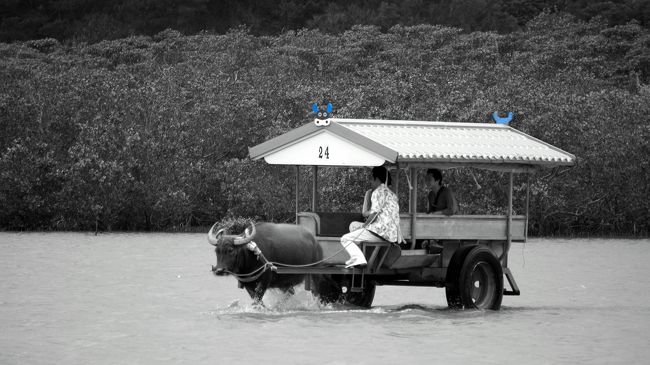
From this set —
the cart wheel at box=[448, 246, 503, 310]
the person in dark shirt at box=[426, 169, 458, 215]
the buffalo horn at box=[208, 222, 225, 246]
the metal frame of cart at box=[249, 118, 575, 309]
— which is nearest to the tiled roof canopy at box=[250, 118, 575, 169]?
the metal frame of cart at box=[249, 118, 575, 309]

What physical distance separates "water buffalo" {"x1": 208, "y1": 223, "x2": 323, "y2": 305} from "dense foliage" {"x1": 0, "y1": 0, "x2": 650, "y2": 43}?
166 ft

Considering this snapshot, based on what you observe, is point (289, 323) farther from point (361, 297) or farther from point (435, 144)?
point (435, 144)

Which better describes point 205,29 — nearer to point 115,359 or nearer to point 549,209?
point 549,209

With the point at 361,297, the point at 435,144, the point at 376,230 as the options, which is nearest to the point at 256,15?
the point at 361,297

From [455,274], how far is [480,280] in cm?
57

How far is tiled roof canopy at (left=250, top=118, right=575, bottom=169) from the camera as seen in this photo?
1428 cm

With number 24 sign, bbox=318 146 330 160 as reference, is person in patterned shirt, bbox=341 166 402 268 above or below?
below

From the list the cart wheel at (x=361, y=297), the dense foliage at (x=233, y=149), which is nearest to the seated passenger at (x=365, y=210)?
the cart wheel at (x=361, y=297)

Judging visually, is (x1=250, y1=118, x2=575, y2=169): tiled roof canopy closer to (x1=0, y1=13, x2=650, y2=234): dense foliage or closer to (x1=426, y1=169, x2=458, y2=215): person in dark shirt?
(x1=426, y1=169, x2=458, y2=215): person in dark shirt

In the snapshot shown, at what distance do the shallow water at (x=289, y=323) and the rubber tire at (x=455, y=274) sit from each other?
175mm

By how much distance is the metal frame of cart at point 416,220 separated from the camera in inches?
565

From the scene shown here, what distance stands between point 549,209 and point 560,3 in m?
33.7

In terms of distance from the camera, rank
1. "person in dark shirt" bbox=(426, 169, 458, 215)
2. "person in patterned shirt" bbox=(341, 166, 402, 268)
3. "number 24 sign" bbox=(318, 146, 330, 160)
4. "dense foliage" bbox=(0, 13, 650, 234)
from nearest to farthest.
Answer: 1. "person in patterned shirt" bbox=(341, 166, 402, 268)
2. "number 24 sign" bbox=(318, 146, 330, 160)
3. "person in dark shirt" bbox=(426, 169, 458, 215)
4. "dense foliage" bbox=(0, 13, 650, 234)

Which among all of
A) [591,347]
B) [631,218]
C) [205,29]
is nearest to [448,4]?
[205,29]
